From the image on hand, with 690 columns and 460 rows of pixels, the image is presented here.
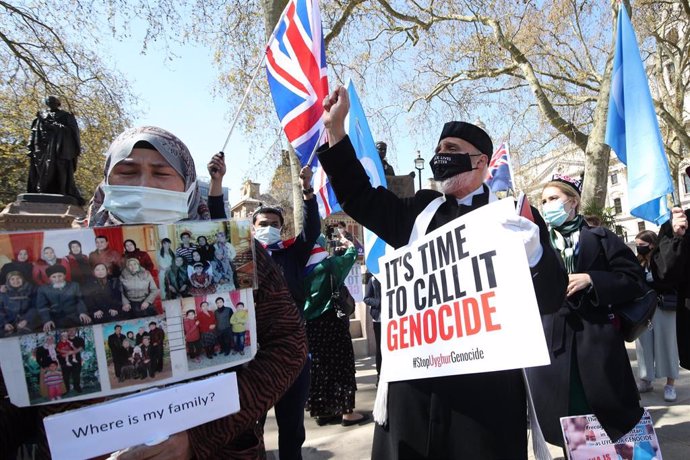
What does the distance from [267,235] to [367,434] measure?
1.98 m

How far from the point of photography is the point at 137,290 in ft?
3.35

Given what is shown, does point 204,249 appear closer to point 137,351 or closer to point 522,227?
point 137,351

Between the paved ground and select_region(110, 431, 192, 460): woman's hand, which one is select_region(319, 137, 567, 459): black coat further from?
the paved ground

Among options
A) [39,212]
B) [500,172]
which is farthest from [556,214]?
[39,212]

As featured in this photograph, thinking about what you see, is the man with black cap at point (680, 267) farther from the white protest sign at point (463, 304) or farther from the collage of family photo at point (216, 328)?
the collage of family photo at point (216, 328)

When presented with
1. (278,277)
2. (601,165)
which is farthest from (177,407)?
(601,165)

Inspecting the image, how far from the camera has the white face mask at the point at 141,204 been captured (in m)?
1.20

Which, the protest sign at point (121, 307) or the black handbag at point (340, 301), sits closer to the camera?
the protest sign at point (121, 307)

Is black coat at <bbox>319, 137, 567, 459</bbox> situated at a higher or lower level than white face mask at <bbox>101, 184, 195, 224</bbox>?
lower

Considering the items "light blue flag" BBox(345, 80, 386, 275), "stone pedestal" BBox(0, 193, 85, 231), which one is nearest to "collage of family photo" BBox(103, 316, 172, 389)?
"light blue flag" BBox(345, 80, 386, 275)

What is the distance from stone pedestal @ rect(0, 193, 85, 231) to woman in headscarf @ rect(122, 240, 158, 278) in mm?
6688

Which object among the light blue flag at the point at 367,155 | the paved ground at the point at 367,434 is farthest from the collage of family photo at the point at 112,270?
the light blue flag at the point at 367,155

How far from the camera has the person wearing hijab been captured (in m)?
1.14

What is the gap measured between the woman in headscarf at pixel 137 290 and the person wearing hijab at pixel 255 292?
0.20 meters
